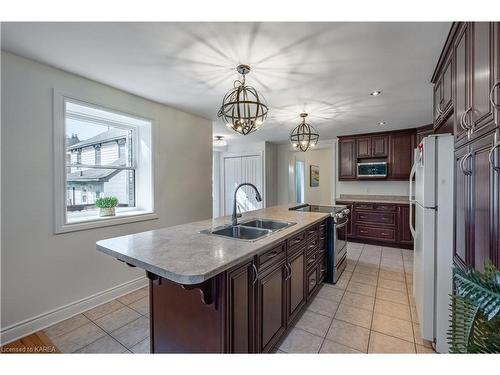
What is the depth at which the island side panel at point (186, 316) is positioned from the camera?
1.27m

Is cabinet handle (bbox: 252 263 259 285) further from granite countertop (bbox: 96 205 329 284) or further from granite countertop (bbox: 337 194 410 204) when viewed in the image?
granite countertop (bbox: 337 194 410 204)

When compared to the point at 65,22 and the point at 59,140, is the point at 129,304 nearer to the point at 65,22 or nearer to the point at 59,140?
the point at 59,140

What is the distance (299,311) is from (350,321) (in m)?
0.48

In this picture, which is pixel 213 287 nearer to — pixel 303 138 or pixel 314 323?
pixel 314 323

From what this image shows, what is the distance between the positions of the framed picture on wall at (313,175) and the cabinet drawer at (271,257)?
554 centimetres

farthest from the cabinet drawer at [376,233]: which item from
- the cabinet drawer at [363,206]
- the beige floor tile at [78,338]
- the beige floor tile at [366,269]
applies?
the beige floor tile at [78,338]

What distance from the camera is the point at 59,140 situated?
2.19 m

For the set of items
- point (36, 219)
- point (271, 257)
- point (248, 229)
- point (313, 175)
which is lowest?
point (271, 257)

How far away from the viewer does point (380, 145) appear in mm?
4824

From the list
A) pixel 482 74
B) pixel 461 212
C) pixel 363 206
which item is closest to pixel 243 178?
pixel 363 206

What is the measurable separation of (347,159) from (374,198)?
3.48 ft

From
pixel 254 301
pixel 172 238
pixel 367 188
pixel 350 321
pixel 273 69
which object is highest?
pixel 273 69
